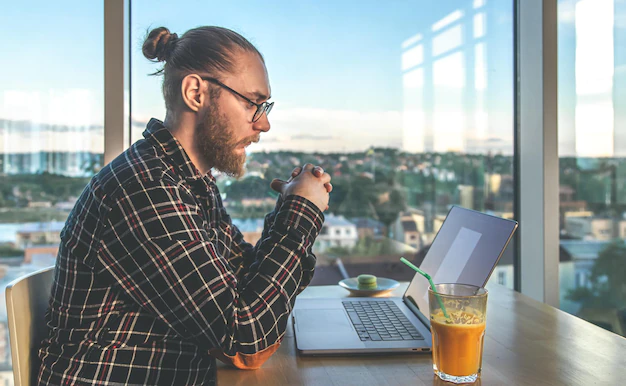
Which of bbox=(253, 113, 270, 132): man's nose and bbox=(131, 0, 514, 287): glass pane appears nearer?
bbox=(253, 113, 270, 132): man's nose

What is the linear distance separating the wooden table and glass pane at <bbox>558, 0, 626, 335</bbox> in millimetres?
1196

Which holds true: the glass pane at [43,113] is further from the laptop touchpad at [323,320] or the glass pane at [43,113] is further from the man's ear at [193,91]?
the laptop touchpad at [323,320]

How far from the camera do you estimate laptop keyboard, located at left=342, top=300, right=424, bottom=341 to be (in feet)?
3.45

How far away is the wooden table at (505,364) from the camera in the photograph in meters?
0.87


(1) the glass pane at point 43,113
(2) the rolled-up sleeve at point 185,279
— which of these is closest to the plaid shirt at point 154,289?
(2) the rolled-up sleeve at point 185,279

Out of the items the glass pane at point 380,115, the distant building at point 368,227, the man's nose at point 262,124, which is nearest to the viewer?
the man's nose at point 262,124

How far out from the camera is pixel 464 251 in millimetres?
1102

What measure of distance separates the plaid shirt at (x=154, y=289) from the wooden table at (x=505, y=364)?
61mm

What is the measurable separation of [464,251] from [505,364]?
0.81 ft

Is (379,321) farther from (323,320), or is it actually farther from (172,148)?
(172,148)

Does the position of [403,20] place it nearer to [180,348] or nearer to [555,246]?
[555,246]

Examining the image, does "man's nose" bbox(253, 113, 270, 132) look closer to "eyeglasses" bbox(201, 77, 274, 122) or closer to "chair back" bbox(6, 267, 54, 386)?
"eyeglasses" bbox(201, 77, 274, 122)

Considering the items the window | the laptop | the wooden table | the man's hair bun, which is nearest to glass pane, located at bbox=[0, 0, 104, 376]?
the man's hair bun

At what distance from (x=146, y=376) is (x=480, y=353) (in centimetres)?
58
